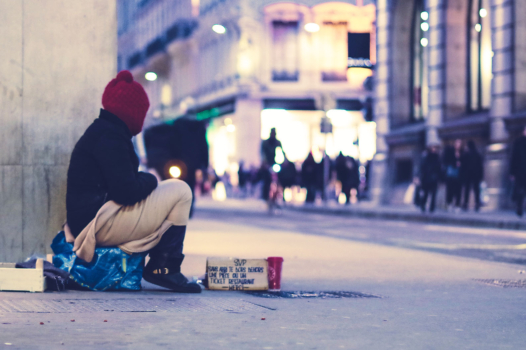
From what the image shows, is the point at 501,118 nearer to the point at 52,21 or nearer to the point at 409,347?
the point at 52,21

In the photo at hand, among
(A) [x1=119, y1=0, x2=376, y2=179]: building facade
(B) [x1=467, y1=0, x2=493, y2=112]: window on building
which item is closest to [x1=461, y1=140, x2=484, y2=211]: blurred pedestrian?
(B) [x1=467, y1=0, x2=493, y2=112]: window on building

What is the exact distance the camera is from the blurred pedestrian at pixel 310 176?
30.3 meters

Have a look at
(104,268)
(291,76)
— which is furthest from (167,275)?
(291,76)

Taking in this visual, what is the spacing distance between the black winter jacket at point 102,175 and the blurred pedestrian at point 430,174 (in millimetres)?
16262

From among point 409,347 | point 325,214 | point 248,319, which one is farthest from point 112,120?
point 325,214

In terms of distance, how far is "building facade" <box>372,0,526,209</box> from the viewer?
2303cm

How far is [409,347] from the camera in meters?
4.69

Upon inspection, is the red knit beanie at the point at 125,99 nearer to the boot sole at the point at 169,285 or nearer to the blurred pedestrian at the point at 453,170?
the boot sole at the point at 169,285

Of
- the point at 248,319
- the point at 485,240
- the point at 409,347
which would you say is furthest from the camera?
the point at 485,240

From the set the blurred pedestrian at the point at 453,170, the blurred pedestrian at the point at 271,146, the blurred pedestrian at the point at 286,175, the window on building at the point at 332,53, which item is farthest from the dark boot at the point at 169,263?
the window on building at the point at 332,53

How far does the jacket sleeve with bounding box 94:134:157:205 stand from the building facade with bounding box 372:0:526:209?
56.2 ft

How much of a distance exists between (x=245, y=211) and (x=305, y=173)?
5554 mm

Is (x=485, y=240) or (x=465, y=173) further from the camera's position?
(x=465, y=173)

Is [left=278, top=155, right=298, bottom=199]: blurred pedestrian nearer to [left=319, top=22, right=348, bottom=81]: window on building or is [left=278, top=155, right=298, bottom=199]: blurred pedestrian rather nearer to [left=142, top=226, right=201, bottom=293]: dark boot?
[left=142, top=226, right=201, bottom=293]: dark boot
